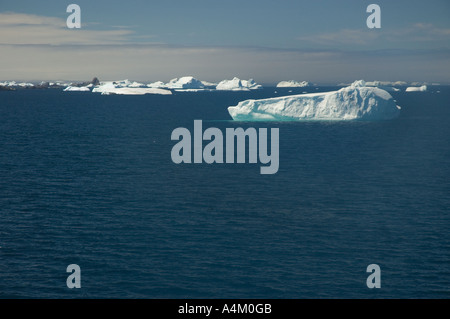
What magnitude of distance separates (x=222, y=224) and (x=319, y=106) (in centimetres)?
7394

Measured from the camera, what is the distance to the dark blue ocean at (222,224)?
30.5 metres

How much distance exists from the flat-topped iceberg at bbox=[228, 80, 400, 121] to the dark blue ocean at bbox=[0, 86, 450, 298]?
34169 mm

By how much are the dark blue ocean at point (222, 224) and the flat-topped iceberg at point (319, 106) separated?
112 feet

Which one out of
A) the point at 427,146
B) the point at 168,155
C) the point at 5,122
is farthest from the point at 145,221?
the point at 5,122

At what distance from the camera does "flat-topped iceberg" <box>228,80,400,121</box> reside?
107375 mm

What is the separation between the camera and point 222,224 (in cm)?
4031

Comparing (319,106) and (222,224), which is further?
(319,106)

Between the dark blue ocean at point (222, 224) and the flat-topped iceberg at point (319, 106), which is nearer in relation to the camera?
the dark blue ocean at point (222, 224)

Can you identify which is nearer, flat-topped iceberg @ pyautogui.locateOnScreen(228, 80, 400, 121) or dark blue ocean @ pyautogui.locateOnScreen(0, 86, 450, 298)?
dark blue ocean @ pyautogui.locateOnScreen(0, 86, 450, 298)

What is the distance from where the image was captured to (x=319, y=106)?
4301 inches

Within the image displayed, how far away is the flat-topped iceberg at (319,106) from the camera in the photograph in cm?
10738

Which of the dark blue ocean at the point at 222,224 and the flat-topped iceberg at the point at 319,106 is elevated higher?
the flat-topped iceberg at the point at 319,106

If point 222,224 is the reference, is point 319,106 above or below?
above
